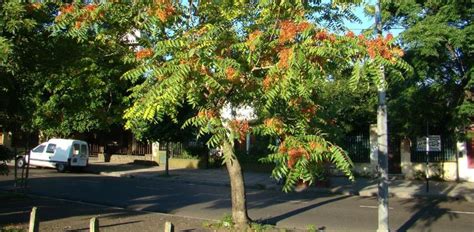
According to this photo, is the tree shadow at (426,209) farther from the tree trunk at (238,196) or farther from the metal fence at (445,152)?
the tree trunk at (238,196)

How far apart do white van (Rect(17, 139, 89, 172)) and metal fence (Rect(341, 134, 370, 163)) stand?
14042mm

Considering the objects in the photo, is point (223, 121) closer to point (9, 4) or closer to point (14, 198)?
point (9, 4)

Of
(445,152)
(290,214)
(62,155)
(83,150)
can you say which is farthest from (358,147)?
(62,155)

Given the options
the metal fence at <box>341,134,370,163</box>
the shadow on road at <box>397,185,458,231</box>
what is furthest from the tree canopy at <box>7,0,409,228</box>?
the metal fence at <box>341,134,370,163</box>

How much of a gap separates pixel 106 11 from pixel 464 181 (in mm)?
20107

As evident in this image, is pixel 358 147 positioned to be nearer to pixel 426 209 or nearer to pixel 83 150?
pixel 426 209

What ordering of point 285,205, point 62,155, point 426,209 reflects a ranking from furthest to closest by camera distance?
1. point 62,155
2. point 285,205
3. point 426,209

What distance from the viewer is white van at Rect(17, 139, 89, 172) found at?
94.3 ft

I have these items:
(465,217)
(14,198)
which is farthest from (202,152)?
(465,217)

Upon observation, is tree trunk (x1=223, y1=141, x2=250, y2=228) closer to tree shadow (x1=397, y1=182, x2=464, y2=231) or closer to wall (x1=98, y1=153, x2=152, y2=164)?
tree shadow (x1=397, y1=182, x2=464, y2=231)

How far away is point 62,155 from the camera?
28.8 metres

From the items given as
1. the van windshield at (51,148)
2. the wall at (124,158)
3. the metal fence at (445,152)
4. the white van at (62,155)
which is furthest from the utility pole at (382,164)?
the wall at (124,158)

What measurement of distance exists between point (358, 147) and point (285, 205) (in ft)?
39.9

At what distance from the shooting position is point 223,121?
8.61 metres
